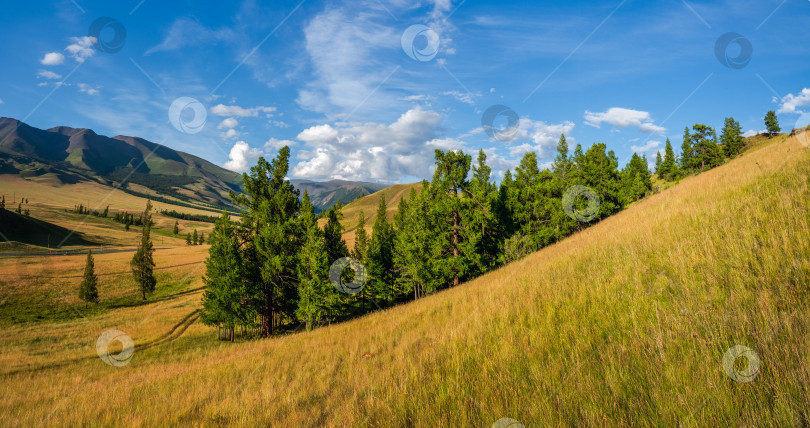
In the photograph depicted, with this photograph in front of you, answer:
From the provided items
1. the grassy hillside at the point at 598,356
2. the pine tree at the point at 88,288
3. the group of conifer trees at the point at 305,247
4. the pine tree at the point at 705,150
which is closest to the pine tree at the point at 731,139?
the pine tree at the point at 705,150

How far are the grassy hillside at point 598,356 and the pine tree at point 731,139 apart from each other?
306ft

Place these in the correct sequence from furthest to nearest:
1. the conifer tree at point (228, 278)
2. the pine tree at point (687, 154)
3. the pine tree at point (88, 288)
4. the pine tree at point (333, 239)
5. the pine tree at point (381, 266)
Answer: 1. the pine tree at point (687, 154)
2. the pine tree at point (88, 288)
3. the pine tree at point (381, 266)
4. the pine tree at point (333, 239)
5. the conifer tree at point (228, 278)

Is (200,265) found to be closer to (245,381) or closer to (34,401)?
(34,401)

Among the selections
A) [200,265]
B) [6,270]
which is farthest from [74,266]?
[200,265]

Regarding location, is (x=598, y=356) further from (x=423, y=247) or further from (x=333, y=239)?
(x=333, y=239)

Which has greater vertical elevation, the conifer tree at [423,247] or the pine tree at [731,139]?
A: the pine tree at [731,139]

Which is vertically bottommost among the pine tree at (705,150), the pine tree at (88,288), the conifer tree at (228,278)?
the pine tree at (88,288)

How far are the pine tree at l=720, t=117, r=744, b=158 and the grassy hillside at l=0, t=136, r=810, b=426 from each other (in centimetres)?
9329

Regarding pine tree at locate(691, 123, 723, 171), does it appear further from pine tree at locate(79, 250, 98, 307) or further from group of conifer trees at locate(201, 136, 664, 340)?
pine tree at locate(79, 250, 98, 307)

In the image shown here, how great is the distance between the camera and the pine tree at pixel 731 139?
236 feet

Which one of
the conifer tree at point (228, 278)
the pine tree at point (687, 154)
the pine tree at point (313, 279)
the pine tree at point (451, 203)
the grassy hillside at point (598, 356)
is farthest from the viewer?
the pine tree at point (687, 154)

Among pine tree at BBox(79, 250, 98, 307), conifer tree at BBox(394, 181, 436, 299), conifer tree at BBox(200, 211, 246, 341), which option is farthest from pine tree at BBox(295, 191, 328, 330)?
pine tree at BBox(79, 250, 98, 307)

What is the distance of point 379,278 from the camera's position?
33.5 meters

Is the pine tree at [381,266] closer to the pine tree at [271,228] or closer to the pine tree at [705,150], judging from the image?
the pine tree at [271,228]
